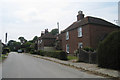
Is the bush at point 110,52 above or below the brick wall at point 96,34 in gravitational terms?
below

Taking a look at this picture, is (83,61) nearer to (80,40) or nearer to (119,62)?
(119,62)

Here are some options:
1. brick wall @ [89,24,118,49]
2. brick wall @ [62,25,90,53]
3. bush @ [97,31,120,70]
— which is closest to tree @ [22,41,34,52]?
brick wall @ [62,25,90,53]

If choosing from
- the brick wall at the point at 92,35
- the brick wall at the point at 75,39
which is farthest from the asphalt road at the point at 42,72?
the brick wall at the point at 75,39

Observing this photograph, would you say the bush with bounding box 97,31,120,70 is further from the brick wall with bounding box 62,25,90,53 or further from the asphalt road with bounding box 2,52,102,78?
the brick wall with bounding box 62,25,90,53

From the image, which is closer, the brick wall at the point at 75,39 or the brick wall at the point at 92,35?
the brick wall at the point at 92,35

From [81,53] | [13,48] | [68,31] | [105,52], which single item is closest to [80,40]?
[68,31]

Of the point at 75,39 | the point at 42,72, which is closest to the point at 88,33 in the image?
the point at 75,39

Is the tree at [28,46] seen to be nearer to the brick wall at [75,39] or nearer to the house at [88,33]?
the brick wall at [75,39]

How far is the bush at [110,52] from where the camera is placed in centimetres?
1014

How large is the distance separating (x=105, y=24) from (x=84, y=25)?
4.05m

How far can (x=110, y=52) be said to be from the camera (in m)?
10.7

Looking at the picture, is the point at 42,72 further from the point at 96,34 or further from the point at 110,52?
the point at 96,34

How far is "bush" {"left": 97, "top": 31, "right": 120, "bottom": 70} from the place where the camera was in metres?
10.1

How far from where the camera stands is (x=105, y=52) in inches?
442
